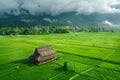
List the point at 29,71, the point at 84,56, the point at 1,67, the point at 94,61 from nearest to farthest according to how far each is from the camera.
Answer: the point at 29,71, the point at 1,67, the point at 94,61, the point at 84,56

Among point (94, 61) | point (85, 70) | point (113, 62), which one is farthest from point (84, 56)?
point (85, 70)

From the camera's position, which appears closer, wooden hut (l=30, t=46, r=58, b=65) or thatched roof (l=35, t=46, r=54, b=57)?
wooden hut (l=30, t=46, r=58, b=65)

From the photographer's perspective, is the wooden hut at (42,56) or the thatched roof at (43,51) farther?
the thatched roof at (43,51)

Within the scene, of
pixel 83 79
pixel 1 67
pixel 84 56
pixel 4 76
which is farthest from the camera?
pixel 84 56

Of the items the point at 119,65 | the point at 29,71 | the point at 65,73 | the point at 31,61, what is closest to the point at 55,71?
Answer: the point at 65,73

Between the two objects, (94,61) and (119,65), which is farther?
(94,61)

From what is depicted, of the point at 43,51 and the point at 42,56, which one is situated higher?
the point at 43,51

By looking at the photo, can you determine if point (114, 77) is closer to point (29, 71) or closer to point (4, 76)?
point (29, 71)

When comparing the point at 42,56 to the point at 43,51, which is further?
the point at 43,51
